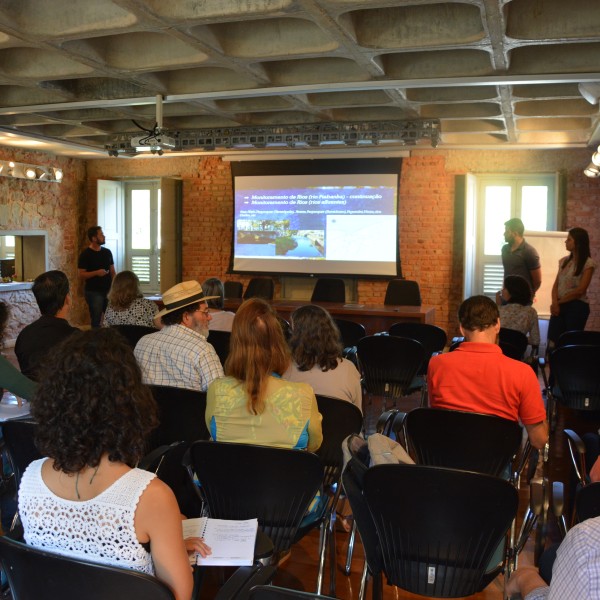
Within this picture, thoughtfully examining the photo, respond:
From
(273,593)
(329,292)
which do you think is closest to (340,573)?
(273,593)

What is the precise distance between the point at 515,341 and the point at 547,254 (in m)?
4.32

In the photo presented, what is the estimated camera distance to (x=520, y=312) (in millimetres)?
5859

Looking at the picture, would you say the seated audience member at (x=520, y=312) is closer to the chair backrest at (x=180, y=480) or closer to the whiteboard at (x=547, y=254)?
the chair backrest at (x=180, y=480)

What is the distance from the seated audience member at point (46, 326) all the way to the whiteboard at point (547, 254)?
707cm

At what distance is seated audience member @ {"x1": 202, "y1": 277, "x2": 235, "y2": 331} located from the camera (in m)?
5.78

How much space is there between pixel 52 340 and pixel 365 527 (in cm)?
244

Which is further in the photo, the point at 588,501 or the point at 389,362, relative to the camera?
the point at 389,362

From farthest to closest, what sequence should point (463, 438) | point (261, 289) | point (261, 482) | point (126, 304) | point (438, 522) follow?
point (261, 289)
point (126, 304)
point (463, 438)
point (261, 482)
point (438, 522)

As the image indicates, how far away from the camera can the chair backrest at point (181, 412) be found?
329 cm

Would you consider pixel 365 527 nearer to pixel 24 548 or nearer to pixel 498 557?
pixel 498 557

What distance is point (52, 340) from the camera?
4043 millimetres

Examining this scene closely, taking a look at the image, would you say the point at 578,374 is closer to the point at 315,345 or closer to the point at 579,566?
the point at 315,345

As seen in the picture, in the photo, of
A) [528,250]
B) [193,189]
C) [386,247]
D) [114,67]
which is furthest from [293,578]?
[193,189]

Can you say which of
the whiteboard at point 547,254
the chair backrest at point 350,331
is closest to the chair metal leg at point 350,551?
the chair backrest at point 350,331
